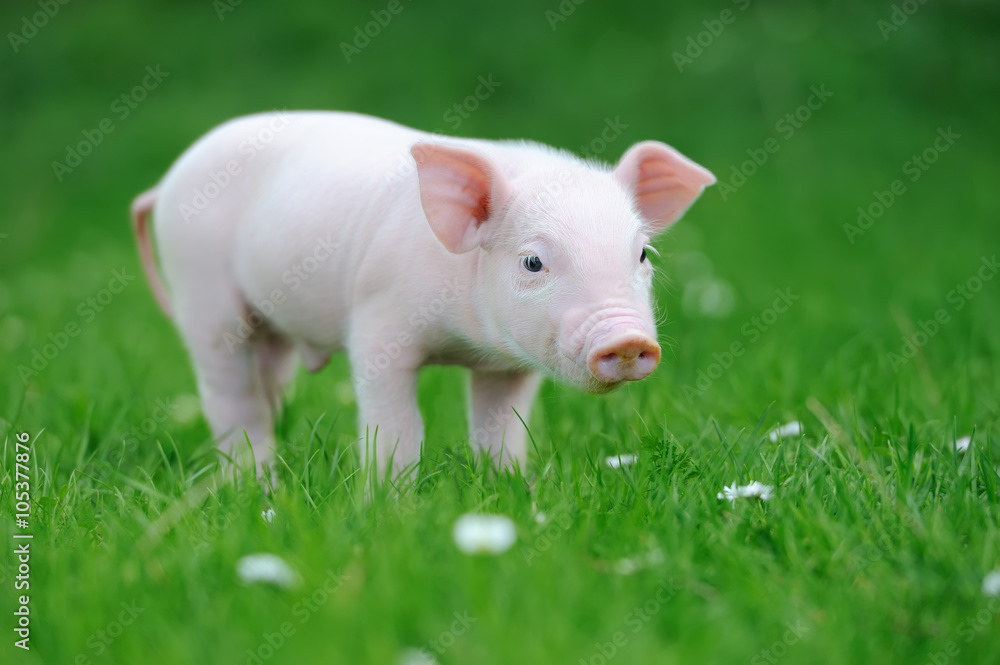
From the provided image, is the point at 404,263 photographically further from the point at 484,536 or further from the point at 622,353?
the point at 484,536

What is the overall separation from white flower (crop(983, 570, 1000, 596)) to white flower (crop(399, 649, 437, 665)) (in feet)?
3.74

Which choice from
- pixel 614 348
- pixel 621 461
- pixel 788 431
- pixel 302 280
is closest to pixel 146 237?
pixel 302 280

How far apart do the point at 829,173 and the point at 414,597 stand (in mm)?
7293

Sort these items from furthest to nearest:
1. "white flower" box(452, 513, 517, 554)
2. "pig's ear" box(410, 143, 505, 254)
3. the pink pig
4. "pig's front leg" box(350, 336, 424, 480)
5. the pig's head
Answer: "pig's front leg" box(350, 336, 424, 480), "pig's ear" box(410, 143, 505, 254), the pink pig, the pig's head, "white flower" box(452, 513, 517, 554)

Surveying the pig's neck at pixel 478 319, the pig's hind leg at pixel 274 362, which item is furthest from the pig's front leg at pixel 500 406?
the pig's hind leg at pixel 274 362

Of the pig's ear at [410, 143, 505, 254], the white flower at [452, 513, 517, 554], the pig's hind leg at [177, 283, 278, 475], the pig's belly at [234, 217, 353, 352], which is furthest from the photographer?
the pig's hind leg at [177, 283, 278, 475]

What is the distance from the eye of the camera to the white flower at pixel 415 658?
6.29 feet

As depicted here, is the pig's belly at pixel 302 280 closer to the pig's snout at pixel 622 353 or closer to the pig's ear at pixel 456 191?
the pig's ear at pixel 456 191

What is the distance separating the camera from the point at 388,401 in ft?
10.3

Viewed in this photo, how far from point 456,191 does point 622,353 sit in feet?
2.46

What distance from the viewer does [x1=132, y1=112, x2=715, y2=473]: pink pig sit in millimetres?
2838

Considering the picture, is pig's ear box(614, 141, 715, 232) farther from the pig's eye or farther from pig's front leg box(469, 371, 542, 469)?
pig's front leg box(469, 371, 542, 469)

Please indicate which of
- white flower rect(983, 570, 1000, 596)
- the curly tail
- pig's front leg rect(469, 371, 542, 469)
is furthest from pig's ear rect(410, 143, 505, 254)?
the curly tail

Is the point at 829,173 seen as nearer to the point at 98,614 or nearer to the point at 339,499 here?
the point at 339,499
